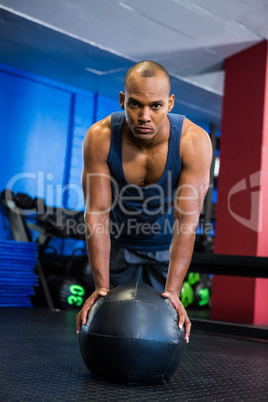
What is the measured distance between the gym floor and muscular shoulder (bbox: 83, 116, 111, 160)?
909mm

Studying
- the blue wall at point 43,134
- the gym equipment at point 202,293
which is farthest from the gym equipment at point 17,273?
the gym equipment at point 202,293

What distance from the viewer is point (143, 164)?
6.86 feet

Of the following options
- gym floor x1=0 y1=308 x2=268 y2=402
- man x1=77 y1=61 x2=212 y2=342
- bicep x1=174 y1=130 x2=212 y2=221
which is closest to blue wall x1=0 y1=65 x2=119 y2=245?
gym floor x1=0 y1=308 x2=268 y2=402

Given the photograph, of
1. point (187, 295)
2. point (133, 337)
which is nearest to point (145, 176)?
point (133, 337)

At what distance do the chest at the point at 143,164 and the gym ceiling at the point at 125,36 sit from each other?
242cm

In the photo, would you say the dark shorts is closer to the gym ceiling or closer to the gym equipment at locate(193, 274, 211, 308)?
the gym ceiling

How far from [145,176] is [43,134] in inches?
160

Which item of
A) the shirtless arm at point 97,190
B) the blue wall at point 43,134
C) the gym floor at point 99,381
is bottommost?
the gym floor at point 99,381

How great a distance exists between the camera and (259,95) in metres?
4.48

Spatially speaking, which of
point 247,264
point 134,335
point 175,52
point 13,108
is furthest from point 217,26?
point 134,335

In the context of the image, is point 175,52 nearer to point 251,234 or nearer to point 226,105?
point 226,105

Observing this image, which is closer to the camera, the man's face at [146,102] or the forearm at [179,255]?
the man's face at [146,102]

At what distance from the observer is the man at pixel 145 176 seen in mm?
1843

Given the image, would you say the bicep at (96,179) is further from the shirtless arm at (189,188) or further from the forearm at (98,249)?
the shirtless arm at (189,188)
